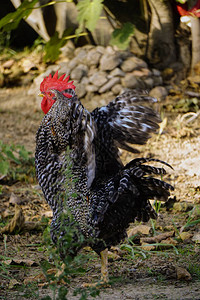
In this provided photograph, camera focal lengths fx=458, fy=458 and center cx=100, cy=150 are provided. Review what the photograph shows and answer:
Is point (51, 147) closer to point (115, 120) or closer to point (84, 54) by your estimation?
point (115, 120)

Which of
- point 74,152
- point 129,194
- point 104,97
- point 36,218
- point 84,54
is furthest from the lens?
point 84,54

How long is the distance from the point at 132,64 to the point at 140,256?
437cm

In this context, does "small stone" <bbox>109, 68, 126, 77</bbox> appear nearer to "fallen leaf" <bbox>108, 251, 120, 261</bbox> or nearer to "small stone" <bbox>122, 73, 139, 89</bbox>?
"small stone" <bbox>122, 73, 139, 89</bbox>

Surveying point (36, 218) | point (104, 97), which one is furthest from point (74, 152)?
point (104, 97)

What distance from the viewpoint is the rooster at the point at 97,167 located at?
124 inches

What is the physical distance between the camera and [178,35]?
26.4 ft

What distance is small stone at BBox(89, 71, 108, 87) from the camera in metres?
7.37

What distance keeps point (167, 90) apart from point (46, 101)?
4.06m

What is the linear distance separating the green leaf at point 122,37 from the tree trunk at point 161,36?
922 mm

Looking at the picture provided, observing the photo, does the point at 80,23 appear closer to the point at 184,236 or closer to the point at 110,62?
the point at 110,62

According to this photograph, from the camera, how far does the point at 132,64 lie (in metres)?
7.50

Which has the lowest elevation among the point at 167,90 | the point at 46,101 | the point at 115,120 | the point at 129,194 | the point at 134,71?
the point at 167,90

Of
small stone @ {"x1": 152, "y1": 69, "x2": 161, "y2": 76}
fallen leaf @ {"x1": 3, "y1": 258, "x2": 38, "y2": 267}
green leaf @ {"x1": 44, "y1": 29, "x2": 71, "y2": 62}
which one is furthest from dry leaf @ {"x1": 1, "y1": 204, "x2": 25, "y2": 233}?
small stone @ {"x1": 152, "y1": 69, "x2": 161, "y2": 76}

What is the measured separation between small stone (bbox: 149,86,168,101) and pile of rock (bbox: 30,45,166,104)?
0.12 metres
